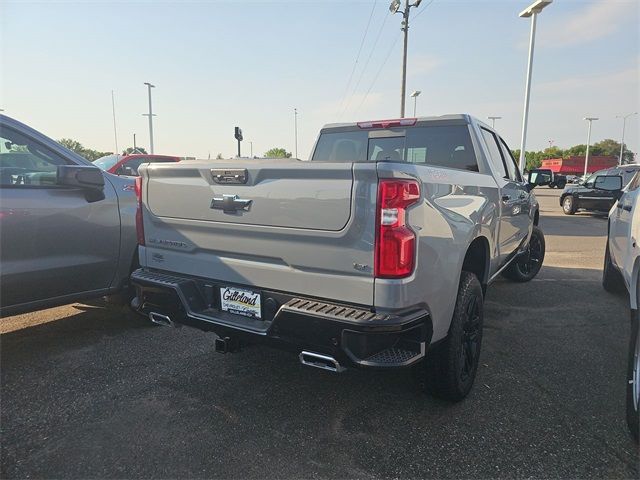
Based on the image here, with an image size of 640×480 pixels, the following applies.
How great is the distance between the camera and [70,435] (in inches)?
98.8

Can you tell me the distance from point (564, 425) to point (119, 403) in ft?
9.24

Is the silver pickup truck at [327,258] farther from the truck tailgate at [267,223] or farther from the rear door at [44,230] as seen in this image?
the rear door at [44,230]

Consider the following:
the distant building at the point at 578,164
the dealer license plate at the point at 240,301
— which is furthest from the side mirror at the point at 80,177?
the distant building at the point at 578,164

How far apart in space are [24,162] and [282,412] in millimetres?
2825

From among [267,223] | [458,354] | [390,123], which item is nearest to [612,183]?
[390,123]

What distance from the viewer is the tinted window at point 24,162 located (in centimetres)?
332

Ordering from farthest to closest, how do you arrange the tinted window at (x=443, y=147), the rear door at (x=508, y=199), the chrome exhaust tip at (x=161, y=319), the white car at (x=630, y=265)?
the rear door at (x=508, y=199), the tinted window at (x=443, y=147), the chrome exhaust tip at (x=161, y=319), the white car at (x=630, y=265)

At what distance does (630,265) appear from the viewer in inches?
136

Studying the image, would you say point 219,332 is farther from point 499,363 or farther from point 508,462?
point 499,363

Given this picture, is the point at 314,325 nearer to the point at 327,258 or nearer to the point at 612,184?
the point at 327,258

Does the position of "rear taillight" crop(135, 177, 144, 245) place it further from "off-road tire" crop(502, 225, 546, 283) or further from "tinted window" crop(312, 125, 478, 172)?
"off-road tire" crop(502, 225, 546, 283)

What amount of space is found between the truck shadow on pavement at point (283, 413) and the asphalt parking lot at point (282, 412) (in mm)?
10

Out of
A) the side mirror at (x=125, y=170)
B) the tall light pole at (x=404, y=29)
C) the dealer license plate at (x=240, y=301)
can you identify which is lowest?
the dealer license plate at (x=240, y=301)

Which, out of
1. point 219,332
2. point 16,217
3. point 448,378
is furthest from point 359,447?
point 16,217
